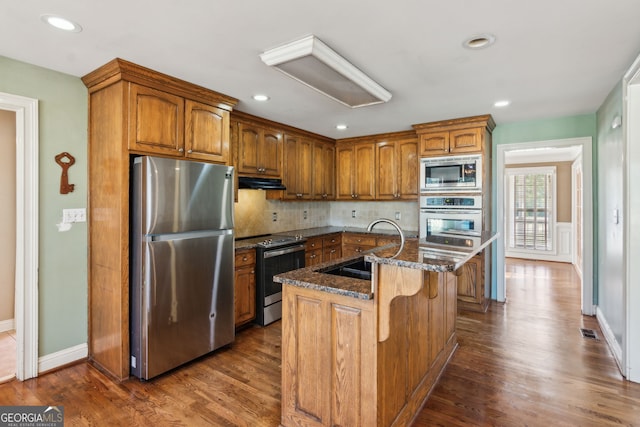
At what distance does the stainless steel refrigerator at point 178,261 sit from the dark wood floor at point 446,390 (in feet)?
0.73

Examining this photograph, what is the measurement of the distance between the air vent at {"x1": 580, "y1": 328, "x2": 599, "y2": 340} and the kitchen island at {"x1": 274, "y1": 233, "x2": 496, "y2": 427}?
2319 mm

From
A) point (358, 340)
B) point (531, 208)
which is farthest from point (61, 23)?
point (531, 208)

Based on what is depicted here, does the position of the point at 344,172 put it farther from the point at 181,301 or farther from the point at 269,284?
the point at 181,301

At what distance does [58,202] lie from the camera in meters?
2.66

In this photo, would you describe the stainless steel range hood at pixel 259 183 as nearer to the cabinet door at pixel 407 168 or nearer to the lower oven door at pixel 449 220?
the cabinet door at pixel 407 168

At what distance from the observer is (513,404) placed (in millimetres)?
2264

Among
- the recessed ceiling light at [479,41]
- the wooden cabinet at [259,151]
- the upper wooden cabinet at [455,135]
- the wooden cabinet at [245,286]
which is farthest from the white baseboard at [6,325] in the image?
the upper wooden cabinet at [455,135]

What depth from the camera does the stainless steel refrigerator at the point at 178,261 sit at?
98.7 inches

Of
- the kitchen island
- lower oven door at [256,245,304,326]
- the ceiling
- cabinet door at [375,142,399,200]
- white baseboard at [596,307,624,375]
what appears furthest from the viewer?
cabinet door at [375,142,399,200]

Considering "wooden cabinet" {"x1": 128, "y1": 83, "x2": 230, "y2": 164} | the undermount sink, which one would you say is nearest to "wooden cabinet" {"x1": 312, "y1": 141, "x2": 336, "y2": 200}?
"wooden cabinet" {"x1": 128, "y1": 83, "x2": 230, "y2": 164}

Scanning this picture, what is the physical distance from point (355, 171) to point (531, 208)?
509 cm

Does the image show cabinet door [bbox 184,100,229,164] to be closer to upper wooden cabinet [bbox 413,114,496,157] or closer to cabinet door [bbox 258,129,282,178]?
cabinet door [bbox 258,129,282,178]

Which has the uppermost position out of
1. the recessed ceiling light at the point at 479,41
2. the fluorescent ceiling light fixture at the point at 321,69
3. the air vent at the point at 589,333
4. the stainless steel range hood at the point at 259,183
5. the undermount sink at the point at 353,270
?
the recessed ceiling light at the point at 479,41

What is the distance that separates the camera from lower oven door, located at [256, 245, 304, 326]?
365 centimetres
